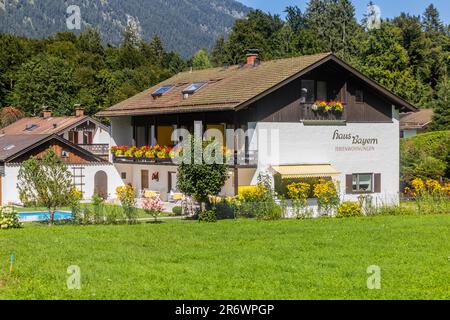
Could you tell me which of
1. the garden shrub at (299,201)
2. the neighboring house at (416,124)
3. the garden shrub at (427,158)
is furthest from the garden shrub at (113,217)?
the neighboring house at (416,124)

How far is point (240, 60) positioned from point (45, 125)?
35.7 m

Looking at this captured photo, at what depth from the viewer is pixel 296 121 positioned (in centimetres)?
3422

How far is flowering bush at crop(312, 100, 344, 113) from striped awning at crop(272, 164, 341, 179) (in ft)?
9.08

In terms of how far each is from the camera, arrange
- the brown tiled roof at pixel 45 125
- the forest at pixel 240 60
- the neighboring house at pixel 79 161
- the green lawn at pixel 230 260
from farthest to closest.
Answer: the forest at pixel 240 60
the brown tiled roof at pixel 45 125
the neighboring house at pixel 79 161
the green lawn at pixel 230 260

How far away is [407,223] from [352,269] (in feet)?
35.1

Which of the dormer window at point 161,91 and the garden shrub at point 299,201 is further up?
the dormer window at point 161,91

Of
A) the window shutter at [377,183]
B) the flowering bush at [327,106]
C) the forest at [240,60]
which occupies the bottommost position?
the window shutter at [377,183]

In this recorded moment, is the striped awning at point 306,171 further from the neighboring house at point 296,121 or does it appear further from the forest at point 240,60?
the forest at point 240,60

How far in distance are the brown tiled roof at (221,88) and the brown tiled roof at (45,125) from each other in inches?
384

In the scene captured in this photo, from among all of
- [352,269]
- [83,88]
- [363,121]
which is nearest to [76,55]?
[83,88]

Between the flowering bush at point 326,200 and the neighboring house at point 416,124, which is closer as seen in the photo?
the flowering bush at point 326,200

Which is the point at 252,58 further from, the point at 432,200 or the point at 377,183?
the point at 432,200

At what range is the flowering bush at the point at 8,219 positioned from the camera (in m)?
23.4
